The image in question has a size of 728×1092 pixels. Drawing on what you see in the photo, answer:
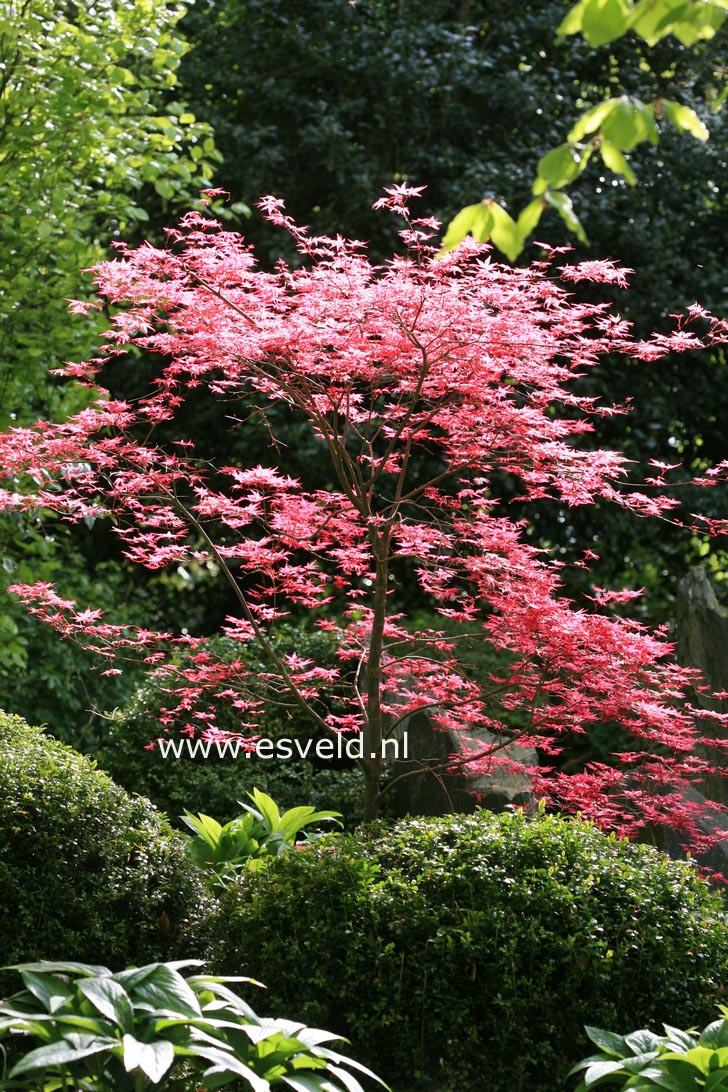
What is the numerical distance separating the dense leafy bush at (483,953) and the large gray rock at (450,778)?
1338 mm

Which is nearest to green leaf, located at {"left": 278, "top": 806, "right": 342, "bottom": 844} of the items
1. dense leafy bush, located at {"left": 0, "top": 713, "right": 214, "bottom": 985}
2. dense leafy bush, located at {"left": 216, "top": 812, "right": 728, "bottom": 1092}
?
dense leafy bush, located at {"left": 0, "top": 713, "right": 214, "bottom": 985}

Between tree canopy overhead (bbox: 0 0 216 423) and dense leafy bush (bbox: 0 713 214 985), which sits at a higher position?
tree canopy overhead (bbox: 0 0 216 423)

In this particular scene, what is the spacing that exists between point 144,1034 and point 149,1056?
14 cm

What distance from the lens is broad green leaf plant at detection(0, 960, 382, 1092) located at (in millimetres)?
2717

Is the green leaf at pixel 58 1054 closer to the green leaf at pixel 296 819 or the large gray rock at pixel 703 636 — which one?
the green leaf at pixel 296 819

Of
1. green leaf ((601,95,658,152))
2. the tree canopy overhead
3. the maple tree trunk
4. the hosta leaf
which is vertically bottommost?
the hosta leaf

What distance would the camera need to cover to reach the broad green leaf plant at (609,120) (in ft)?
6.34

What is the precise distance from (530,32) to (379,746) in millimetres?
6630

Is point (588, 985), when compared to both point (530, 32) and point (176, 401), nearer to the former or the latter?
point (176, 401)

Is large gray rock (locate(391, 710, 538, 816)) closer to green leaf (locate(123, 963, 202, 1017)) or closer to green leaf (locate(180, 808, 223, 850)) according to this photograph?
green leaf (locate(180, 808, 223, 850))

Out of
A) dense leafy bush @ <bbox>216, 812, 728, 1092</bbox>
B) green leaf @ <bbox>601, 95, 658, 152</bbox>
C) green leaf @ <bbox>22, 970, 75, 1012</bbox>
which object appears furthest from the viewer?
dense leafy bush @ <bbox>216, 812, 728, 1092</bbox>

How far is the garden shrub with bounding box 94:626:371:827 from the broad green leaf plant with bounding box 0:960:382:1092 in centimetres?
300

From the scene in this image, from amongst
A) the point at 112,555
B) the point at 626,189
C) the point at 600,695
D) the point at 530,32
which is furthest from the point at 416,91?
the point at 600,695

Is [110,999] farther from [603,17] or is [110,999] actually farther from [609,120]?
[603,17]
